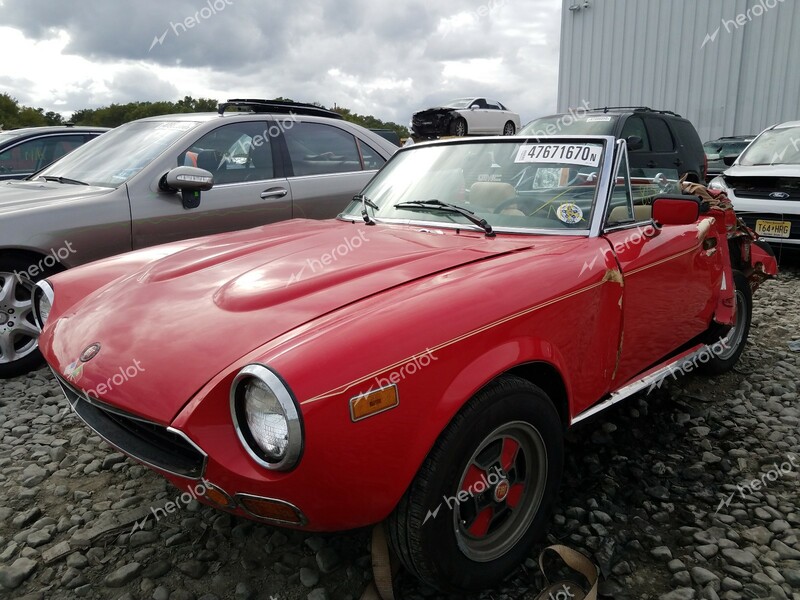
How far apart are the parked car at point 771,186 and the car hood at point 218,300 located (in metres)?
5.39

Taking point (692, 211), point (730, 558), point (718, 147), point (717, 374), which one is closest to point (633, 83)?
point (718, 147)

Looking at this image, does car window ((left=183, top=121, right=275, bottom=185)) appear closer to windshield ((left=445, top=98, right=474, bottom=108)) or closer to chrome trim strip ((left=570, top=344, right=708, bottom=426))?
chrome trim strip ((left=570, top=344, right=708, bottom=426))

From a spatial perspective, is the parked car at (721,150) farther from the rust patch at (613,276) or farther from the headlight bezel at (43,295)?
the headlight bezel at (43,295)

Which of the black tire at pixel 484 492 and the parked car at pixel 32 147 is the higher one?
the parked car at pixel 32 147

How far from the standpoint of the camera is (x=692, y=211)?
2582mm

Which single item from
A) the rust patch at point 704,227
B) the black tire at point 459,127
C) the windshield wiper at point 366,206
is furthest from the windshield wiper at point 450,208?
the black tire at point 459,127

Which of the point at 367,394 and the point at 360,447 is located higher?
the point at 367,394

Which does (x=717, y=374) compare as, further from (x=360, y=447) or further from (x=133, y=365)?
(x=133, y=365)

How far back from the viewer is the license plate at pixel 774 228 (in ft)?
21.0

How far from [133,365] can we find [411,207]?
1555 millimetres

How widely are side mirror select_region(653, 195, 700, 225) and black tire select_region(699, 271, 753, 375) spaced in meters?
1.42

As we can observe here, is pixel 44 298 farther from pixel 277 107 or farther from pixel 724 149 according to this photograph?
pixel 724 149

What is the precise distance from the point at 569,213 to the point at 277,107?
11.6 ft

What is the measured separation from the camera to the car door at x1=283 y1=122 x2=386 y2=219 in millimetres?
4961
